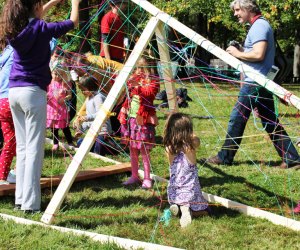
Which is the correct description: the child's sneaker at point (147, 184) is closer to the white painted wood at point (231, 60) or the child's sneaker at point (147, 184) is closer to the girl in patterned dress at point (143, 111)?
the girl in patterned dress at point (143, 111)

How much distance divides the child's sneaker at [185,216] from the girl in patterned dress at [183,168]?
0.03 meters

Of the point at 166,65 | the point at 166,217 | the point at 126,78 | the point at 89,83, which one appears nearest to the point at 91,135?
the point at 126,78

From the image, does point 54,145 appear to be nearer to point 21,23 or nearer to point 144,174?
point 144,174

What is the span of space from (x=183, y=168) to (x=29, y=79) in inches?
54.6

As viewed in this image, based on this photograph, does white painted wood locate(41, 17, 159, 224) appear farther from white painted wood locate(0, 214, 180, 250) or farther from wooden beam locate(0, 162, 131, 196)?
wooden beam locate(0, 162, 131, 196)

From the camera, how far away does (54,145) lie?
20.0 feet

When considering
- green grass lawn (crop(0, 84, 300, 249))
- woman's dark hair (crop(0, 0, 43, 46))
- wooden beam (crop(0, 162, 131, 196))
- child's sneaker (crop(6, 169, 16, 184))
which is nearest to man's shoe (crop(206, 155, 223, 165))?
green grass lawn (crop(0, 84, 300, 249))

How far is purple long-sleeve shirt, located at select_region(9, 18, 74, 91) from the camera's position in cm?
345

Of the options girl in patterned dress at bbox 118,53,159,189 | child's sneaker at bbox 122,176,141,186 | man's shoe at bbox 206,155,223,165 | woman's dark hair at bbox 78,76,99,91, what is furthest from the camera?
woman's dark hair at bbox 78,76,99,91

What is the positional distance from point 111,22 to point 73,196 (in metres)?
2.50

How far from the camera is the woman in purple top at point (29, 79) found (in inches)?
136

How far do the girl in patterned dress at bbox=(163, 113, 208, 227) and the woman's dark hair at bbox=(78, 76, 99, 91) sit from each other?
218cm

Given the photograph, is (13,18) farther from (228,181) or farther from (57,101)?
(57,101)

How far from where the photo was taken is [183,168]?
3.80 meters
